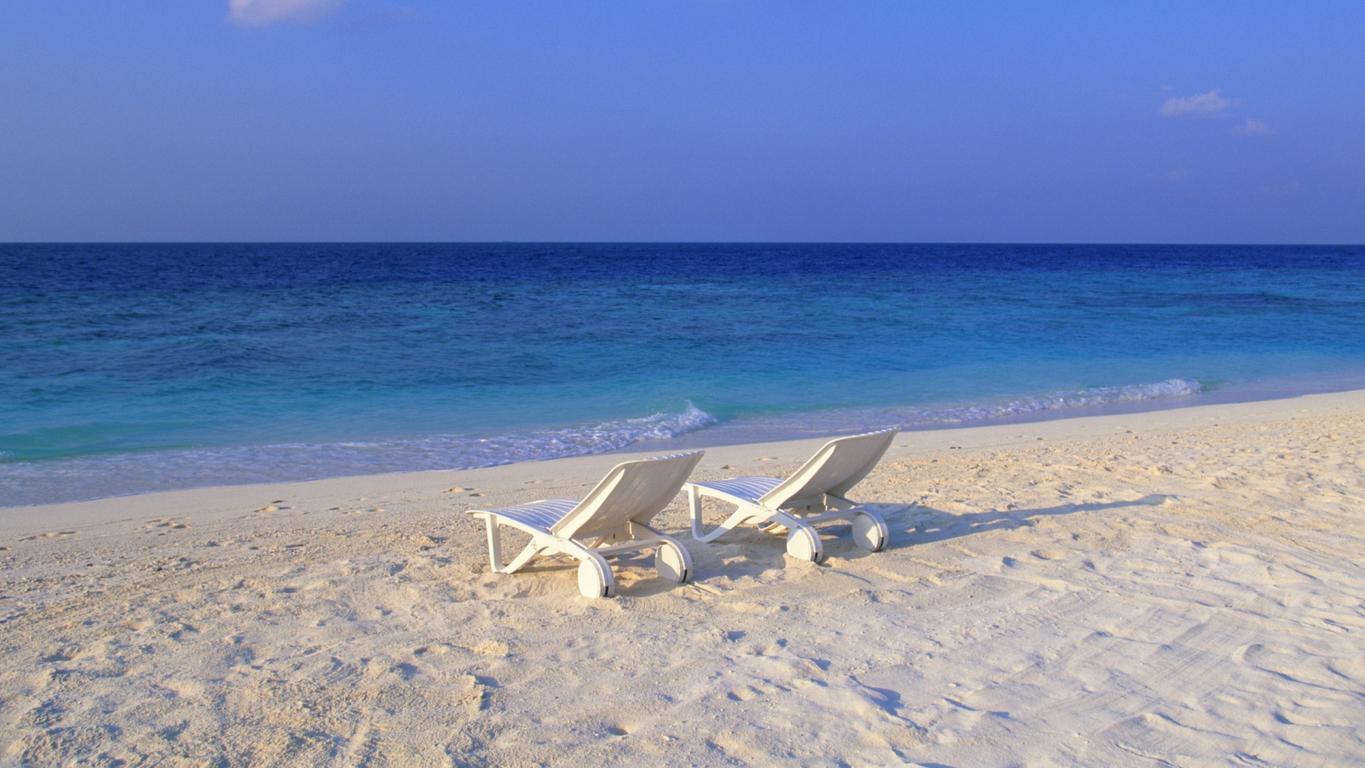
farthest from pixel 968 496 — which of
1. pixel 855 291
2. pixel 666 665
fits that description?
pixel 855 291

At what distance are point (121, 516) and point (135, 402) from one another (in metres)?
6.23

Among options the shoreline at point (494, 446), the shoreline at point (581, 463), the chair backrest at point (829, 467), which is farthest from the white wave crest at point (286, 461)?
the chair backrest at point (829, 467)

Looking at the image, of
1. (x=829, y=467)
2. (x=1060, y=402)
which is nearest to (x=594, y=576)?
(x=829, y=467)

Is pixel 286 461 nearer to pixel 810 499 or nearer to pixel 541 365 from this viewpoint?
pixel 810 499

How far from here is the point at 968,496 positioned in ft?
24.3

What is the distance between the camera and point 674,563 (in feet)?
17.6

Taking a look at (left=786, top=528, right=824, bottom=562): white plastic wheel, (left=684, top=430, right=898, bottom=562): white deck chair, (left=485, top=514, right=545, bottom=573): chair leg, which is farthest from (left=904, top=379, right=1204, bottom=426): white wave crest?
(left=485, top=514, right=545, bottom=573): chair leg

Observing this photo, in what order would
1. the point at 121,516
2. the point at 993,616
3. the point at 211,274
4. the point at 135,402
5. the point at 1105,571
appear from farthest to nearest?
the point at 211,274, the point at 135,402, the point at 121,516, the point at 1105,571, the point at 993,616

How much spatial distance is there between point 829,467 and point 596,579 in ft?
5.19

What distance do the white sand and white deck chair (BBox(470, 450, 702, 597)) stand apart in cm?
17

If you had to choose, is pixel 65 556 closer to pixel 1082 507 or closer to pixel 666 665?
pixel 666 665

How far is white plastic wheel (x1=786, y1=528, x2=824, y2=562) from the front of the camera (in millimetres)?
5633

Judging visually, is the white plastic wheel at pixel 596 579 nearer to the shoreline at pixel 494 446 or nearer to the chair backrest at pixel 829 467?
the chair backrest at pixel 829 467

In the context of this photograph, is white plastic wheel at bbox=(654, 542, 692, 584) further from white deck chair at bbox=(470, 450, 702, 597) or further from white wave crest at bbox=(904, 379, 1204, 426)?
white wave crest at bbox=(904, 379, 1204, 426)
